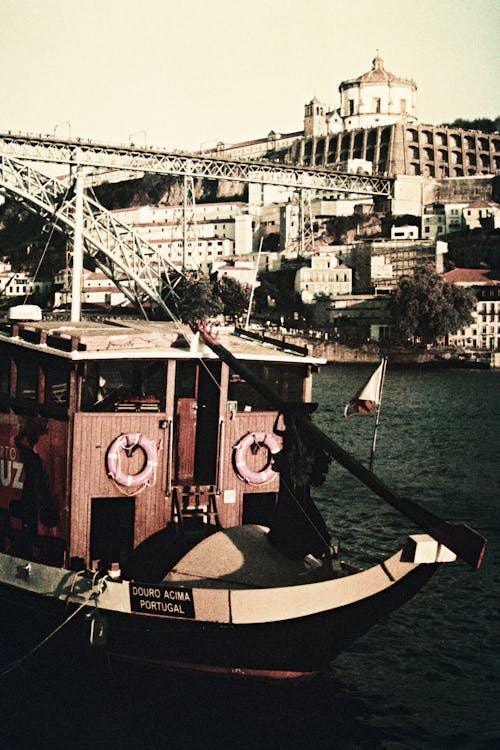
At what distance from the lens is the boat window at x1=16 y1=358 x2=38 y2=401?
44.0 ft

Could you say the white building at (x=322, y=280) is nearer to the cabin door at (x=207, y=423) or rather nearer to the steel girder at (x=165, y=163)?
the steel girder at (x=165, y=163)

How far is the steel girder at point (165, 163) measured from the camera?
74625 millimetres

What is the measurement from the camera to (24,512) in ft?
44.1

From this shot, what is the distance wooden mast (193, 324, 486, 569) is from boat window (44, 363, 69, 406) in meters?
1.97

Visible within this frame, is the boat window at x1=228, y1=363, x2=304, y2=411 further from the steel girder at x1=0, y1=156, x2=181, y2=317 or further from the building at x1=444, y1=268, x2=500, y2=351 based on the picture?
the building at x1=444, y1=268, x2=500, y2=351

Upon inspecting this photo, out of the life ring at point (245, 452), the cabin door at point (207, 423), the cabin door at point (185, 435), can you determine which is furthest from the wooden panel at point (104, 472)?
the life ring at point (245, 452)

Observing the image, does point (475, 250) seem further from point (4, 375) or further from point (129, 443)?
point (129, 443)

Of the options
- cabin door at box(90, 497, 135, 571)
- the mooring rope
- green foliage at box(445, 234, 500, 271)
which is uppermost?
green foliage at box(445, 234, 500, 271)

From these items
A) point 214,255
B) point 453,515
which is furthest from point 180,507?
point 214,255

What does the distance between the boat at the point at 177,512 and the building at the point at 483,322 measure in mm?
83804

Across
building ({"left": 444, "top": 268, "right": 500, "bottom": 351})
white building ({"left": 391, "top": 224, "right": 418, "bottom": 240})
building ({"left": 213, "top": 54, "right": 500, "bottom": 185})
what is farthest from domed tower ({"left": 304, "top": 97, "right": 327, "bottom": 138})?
building ({"left": 444, "top": 268, "right": 500, "bottom": 351})

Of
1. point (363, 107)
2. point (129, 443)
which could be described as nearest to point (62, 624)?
point (129, 443)

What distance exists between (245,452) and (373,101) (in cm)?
12557

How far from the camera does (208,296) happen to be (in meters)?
80.9
